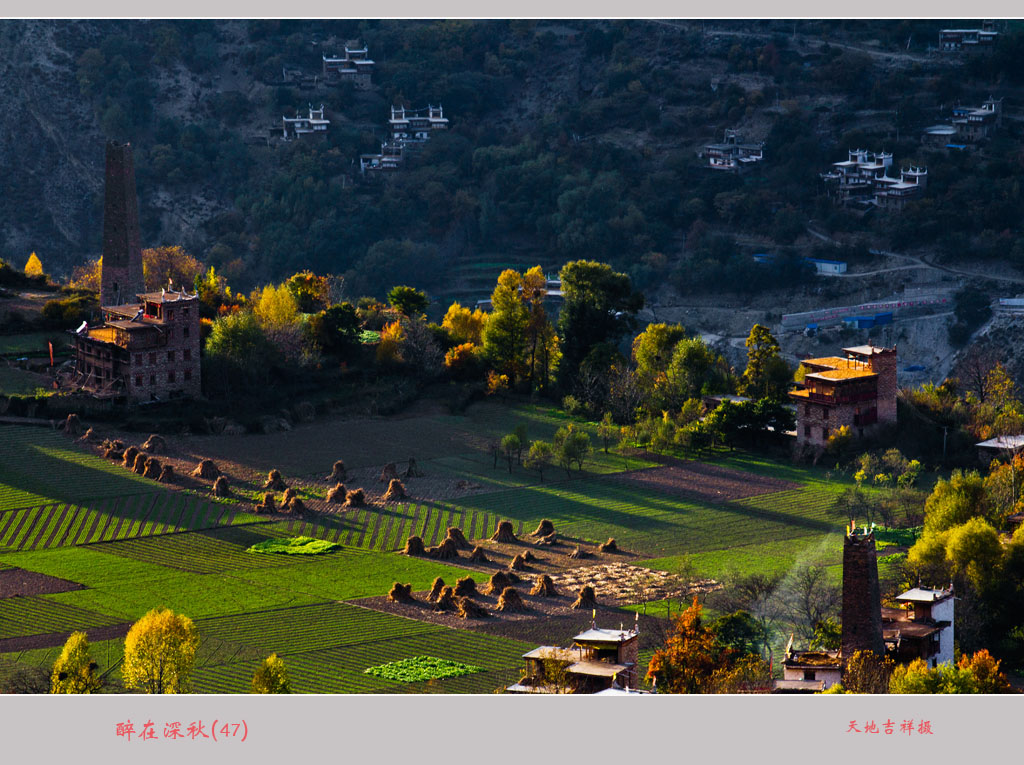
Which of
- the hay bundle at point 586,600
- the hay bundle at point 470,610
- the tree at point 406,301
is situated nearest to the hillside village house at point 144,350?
the tree at point 406,301

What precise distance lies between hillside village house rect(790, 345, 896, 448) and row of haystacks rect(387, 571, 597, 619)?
22239 mm

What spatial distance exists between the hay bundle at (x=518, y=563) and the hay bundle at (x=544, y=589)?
269 centimetres

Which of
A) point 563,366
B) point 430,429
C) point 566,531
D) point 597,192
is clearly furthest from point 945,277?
point 566,531

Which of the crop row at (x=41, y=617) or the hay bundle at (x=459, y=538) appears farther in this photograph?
the hay bundle at (x=459, y=538)

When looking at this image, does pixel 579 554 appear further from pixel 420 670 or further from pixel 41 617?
pixel 41 617

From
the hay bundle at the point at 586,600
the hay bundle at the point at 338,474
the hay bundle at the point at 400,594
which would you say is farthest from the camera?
the hay bundle at the point at 338,474

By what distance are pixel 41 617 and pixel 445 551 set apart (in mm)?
15782

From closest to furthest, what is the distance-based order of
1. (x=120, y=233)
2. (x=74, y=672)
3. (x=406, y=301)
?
(x=74, y=672), (x=120, y=233), (x=406, y=301)

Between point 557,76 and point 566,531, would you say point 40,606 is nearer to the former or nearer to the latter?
point 566,531

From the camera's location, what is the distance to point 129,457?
265ft

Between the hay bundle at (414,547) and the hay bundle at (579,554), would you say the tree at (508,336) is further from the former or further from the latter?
the hay bundle at (579,554)

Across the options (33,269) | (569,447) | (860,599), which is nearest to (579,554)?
(569,447)

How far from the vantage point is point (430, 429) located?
295 feet

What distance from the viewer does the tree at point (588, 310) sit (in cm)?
9594
